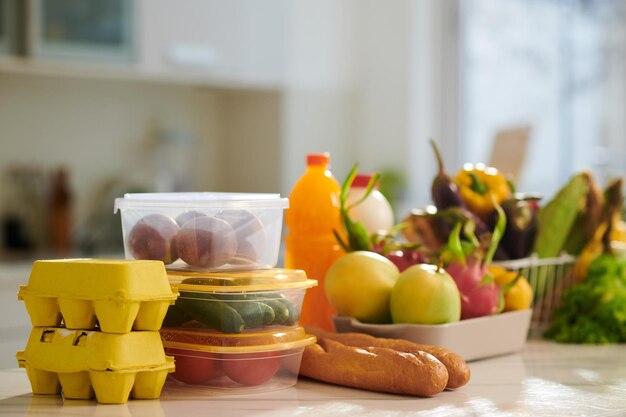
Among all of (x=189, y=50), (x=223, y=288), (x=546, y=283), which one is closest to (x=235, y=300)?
(x=223, y=288)

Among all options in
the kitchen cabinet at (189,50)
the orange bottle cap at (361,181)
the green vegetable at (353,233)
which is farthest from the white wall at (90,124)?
the green vegetable at (353,233)

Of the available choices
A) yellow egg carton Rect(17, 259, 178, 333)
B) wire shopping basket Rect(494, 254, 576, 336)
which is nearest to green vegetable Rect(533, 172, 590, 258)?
wire shopping basket Rect(494, 254, 576, 336)

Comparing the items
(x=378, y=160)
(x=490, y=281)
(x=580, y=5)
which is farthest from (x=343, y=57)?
(x=490, y=281)

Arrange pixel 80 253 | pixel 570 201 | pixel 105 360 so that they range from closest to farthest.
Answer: pixel 105 360, pixel 570 201, pixel 80 253

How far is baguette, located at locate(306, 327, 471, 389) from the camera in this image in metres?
0.95

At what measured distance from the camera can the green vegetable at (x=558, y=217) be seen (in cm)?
147

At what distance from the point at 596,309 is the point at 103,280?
0.84 m

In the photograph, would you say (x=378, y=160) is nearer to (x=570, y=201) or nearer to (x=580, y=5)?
(x=580, y=5)

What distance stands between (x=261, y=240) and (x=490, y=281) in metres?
Answer: 0.37

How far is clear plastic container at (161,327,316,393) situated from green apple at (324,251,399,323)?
0.17 meters

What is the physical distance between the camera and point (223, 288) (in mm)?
910

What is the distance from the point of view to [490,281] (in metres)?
1.19

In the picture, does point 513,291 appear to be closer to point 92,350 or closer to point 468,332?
point 468,332

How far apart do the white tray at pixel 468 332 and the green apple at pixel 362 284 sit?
0.07 feet
